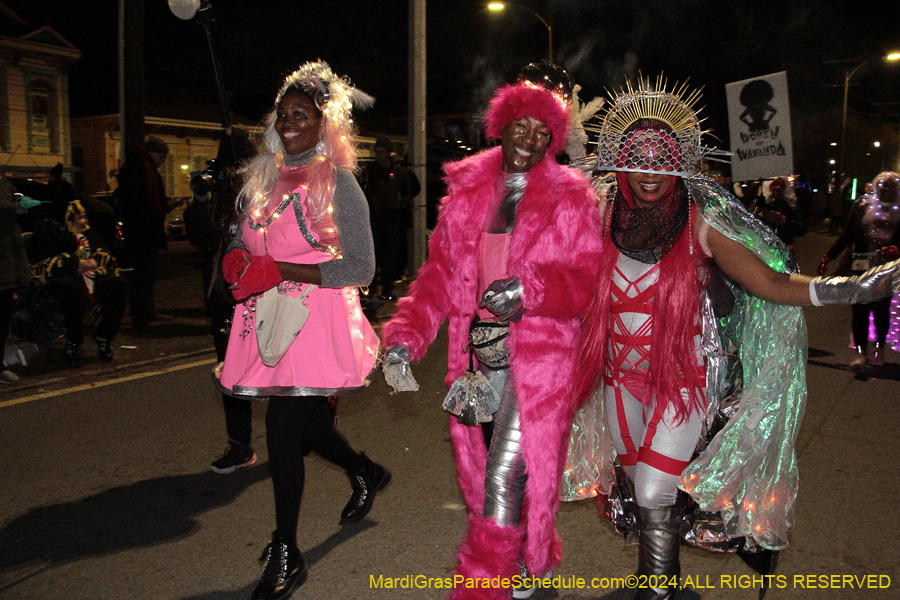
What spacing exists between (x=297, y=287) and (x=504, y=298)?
93cm

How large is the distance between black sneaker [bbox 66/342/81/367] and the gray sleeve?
492 cm

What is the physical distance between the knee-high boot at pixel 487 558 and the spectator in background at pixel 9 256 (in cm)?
494

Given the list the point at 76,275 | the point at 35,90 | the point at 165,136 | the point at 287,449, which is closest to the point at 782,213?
the point at 287,449

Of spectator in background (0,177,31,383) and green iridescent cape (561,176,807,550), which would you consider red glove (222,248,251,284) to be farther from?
spectator in background (0,177,31,383)

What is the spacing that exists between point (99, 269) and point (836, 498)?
250 inches

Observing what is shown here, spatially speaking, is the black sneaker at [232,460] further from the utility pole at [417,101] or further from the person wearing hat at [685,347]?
the utility pole at [417,101]

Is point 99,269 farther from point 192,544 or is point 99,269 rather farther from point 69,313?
point 192,544

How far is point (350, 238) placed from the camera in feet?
10.4

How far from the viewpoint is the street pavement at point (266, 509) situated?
3.36m

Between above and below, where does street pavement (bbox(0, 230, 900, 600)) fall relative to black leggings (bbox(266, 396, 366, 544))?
below

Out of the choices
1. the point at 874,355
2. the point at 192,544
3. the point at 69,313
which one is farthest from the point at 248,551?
the point at 874,355

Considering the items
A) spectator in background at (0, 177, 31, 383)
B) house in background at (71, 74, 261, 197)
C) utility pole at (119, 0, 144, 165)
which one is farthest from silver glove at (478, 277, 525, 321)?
house in background at (71, 74, 261, 197)

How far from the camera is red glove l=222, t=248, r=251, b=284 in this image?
297 cm

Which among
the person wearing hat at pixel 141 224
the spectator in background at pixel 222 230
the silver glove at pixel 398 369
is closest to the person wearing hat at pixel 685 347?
the silver glove at pixel 398 369
